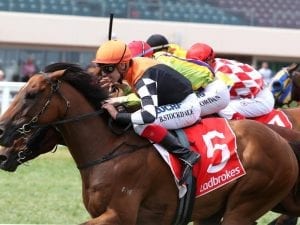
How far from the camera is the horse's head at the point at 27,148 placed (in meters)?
4.59

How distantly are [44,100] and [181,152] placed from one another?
0.92 metres

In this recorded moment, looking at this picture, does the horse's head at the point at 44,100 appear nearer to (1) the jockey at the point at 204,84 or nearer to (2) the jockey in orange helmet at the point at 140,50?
(1) the jockey at the point at 204,84

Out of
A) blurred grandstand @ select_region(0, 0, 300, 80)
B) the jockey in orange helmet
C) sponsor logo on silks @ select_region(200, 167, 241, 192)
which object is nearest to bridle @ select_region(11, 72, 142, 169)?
sponsor logo on silks @ select_region(200, 167, 241, 192)

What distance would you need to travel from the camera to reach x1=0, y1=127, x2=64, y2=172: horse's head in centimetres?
459

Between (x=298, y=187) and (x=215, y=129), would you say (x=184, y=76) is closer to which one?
A: (x=215, y=129)

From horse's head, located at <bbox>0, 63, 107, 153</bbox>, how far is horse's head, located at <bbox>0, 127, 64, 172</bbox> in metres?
0.07

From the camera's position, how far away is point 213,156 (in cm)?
501

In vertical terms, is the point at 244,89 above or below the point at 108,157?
below

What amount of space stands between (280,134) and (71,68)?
175 cm

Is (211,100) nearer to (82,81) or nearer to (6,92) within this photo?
(82,81)

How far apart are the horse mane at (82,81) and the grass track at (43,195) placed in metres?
2.44

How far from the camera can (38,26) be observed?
64.6 feet

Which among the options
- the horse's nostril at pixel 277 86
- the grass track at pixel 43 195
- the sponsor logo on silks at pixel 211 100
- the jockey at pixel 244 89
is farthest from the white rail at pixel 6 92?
the sponsor logo on silks at pixel 211 100

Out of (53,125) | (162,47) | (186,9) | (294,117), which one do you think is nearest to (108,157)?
(53,125)
